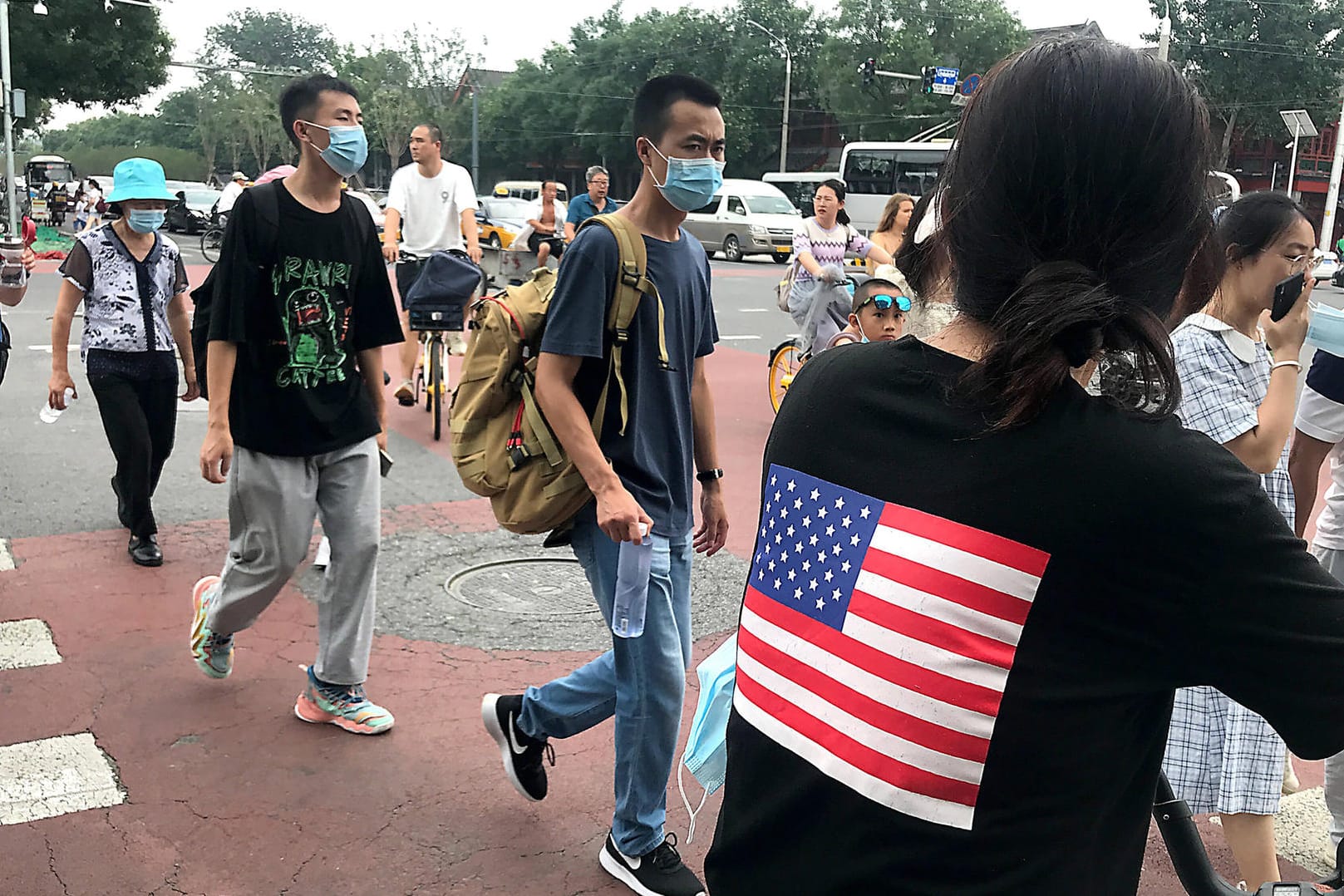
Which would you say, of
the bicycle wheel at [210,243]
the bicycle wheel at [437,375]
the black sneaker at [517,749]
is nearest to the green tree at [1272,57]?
the bicycle wheel at [210,243]

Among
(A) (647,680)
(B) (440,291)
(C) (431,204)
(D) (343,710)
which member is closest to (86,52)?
(C) (431,204)

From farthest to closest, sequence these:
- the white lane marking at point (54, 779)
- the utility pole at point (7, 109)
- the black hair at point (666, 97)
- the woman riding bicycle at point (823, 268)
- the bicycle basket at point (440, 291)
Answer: the utility pole at point (7, 109), the woman riding bicycle at point (823, 268), the bicycle basket at point (440, 291), the white lane marking at point (54, 779), the black hair at point (666, 97)

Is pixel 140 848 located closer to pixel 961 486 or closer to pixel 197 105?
pixel 961 486

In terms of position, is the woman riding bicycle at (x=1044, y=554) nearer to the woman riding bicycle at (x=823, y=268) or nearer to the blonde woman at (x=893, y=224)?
the woman riding bicycle at (x=823, y=268)

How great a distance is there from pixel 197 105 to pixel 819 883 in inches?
3263

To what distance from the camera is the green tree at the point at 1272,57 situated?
39.3m

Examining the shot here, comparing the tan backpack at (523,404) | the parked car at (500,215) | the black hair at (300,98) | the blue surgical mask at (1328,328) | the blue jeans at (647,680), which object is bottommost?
the parked car at (500,215)

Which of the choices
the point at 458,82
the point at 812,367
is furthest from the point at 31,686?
the point at 458,82

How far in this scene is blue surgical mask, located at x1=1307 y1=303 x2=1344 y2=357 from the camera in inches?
123

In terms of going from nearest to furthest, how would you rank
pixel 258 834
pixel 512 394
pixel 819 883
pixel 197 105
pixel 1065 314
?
pixel 1065 314
pixel 819 883
pixel 512 394
pixel 258 834
pixel 197 105

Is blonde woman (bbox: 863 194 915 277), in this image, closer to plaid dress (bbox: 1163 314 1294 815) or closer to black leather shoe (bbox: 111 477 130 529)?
black leather shoe (bbox: 111 477 130 529)

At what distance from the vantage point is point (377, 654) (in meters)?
4.86

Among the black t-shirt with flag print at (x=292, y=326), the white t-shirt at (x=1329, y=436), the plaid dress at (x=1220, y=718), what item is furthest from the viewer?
the black t-shirt with flag print at (x=292, y=326)

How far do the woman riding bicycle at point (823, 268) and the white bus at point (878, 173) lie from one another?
23.8 meters
